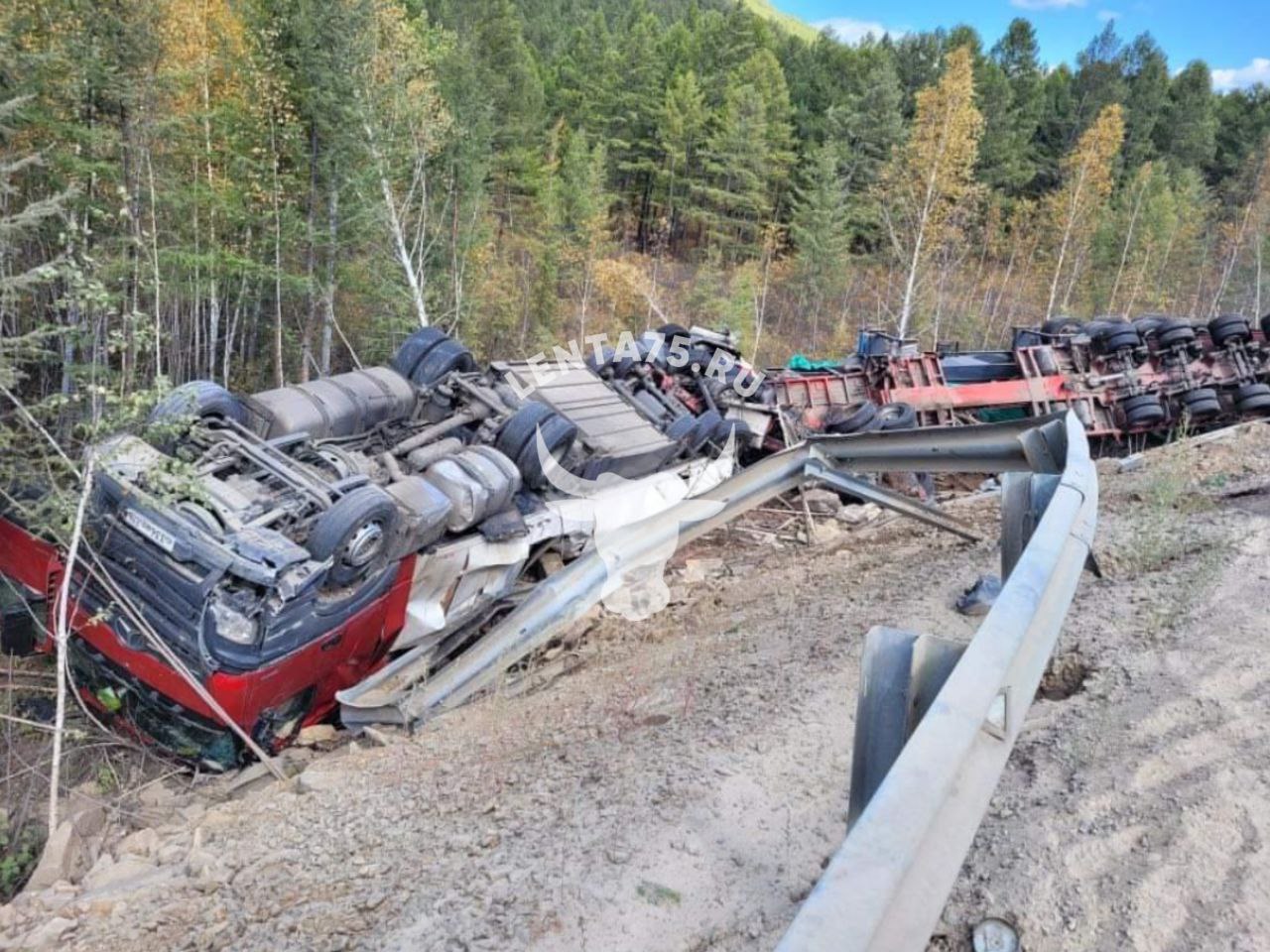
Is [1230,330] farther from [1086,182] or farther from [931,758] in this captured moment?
[1086,182]

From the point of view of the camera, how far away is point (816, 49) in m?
37.2

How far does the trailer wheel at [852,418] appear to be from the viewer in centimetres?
814

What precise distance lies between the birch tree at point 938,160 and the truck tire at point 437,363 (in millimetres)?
12636

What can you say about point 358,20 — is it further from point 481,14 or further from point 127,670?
point 127,670

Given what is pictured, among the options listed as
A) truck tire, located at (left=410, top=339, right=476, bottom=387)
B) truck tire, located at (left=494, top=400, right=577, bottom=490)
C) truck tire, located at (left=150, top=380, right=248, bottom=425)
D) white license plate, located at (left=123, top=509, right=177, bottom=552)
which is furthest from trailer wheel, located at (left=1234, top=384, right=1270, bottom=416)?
white license plate, located at (left=123, top=509, right=177, bottom=552)

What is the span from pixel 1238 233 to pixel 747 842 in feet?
120

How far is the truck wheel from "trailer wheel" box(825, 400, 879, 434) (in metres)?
5.28

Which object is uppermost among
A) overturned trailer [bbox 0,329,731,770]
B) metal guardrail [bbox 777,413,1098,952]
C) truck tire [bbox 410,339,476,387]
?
metal guardrail [bbox 777,413,1098,952]

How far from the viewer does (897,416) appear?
27.8ft

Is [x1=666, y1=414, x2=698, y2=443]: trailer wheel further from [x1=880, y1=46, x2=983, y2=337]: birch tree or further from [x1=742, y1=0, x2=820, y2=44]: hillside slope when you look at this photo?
[x1=742, y1=0, x2=820, y2=44]: hillside slope

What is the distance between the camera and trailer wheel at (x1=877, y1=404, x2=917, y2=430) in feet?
27.0

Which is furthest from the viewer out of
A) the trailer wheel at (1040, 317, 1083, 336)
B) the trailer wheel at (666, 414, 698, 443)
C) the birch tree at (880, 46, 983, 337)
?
the birch tree at (880, 46, 983, 337)

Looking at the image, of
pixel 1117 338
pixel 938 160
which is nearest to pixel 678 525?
pixel 1117 338

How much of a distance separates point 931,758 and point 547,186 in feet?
77.2
